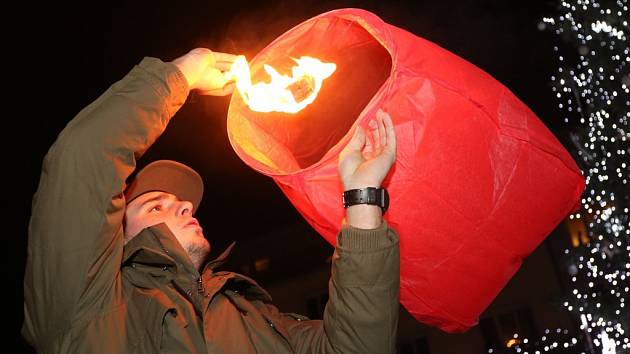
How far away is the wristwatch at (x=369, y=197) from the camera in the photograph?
173cm

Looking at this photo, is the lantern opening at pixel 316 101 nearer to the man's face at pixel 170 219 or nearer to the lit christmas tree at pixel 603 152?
the man's face at pixel 170 219

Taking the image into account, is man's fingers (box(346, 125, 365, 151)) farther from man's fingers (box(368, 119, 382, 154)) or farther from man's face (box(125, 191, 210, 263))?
man's face (box(125, 191, 210, 263))

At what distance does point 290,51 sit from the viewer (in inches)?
88.5

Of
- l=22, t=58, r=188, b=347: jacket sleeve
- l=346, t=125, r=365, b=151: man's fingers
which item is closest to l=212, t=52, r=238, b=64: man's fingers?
l=22, t=58, r=188, b=347: jacket sleeve

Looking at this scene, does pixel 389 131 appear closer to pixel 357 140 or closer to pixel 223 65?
pixel 357 140

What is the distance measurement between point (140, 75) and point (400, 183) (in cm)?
96

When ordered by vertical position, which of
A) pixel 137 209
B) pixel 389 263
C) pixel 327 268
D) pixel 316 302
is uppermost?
pixel 389 263

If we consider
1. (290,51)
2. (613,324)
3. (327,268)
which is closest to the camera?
(290,51)

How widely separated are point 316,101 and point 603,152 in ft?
9.40

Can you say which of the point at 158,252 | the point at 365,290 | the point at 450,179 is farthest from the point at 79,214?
the point at 450,179

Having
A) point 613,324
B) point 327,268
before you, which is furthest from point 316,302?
point 613,324

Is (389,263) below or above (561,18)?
below

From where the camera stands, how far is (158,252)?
1.86 meters

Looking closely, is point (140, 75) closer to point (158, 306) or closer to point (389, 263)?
point (158, 306)
